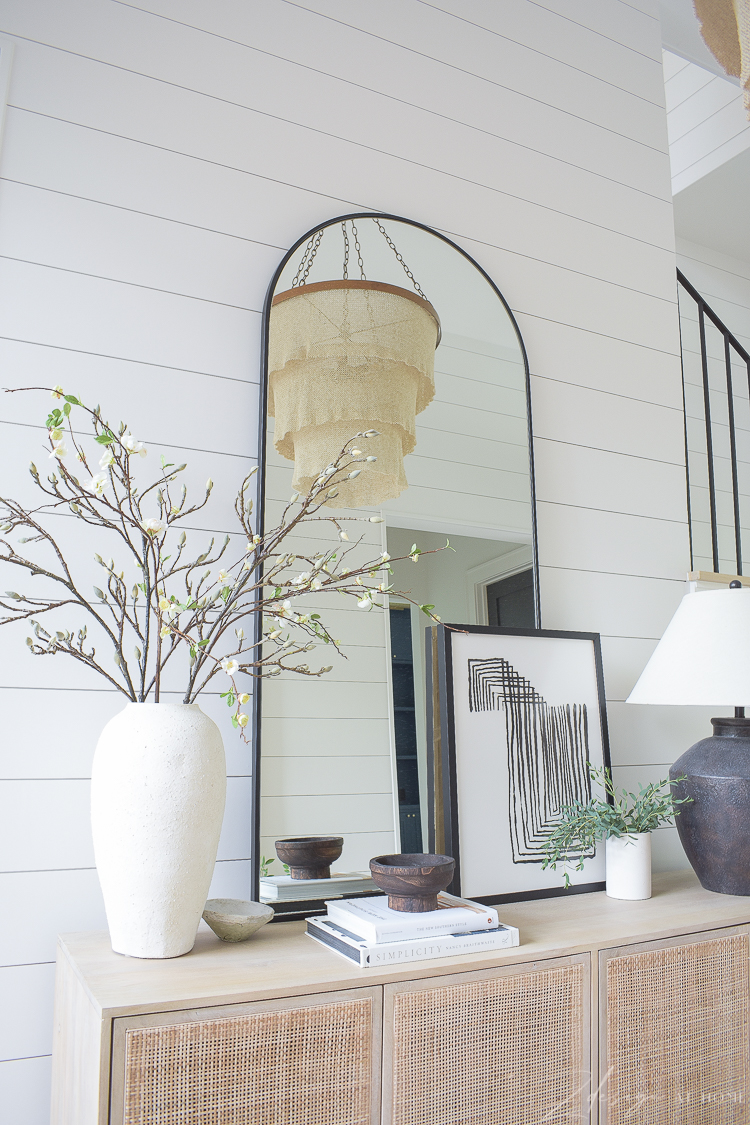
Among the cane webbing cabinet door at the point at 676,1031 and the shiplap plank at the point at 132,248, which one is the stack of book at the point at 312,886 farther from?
the shiplap plank at the point at 132,248

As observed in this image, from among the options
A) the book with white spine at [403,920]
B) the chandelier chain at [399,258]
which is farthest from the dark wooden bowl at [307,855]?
the chandelier chain at [399,258]

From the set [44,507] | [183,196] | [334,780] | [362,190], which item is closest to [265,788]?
[334,780]

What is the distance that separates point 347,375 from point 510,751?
0.79m

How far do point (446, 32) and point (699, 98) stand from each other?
158 centimetres

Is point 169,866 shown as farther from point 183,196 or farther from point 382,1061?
point 183,196

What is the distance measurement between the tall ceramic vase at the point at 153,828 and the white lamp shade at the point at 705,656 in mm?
924

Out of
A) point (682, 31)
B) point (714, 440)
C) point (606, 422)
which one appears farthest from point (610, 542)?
point (682, 31)

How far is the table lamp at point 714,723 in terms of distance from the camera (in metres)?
1.45

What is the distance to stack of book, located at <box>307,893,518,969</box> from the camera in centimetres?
105

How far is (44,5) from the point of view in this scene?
1404 mm

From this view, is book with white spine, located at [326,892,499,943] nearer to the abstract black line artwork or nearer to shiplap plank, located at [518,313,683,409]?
the abstract black line artwork

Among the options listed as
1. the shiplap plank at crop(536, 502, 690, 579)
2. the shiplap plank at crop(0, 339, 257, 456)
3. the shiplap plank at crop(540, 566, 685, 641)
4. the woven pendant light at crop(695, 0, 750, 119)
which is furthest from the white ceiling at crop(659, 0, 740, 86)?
the shiplap plank at crop(0, 339, 257, 456)

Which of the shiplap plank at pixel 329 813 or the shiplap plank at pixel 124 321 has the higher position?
the shiplap plank at pixel 124 321

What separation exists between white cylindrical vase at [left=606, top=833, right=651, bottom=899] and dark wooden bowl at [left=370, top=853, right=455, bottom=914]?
1.52 ft
